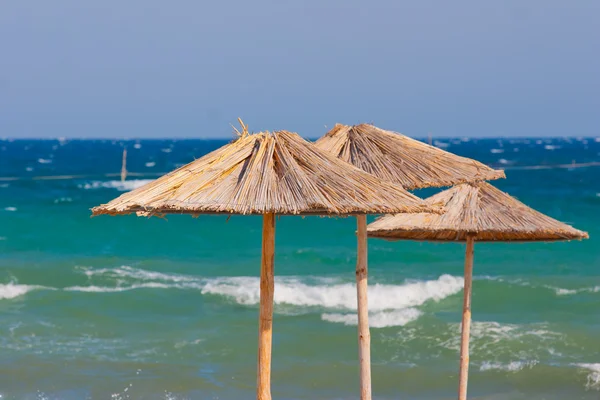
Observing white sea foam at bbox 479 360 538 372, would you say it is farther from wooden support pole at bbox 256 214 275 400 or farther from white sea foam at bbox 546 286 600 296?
wooden support pole at bbox 256 214 275 400

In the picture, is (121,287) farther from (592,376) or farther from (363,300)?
(363,300)

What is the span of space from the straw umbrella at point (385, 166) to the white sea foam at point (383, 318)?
7.47m

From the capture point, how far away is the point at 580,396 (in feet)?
33.4

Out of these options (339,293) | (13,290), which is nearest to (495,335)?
(339,293)

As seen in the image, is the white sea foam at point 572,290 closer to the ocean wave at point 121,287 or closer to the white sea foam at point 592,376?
the white sea foam at point 592,376

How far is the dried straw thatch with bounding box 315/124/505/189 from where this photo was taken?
6.43 metres

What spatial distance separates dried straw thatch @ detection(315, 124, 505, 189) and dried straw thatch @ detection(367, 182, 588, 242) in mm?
424

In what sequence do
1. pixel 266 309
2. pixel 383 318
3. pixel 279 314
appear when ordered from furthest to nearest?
pixel 279 314, pixel 383 318, pixel 266 309

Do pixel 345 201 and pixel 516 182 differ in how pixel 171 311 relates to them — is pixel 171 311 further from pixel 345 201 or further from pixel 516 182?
pixel 516 182

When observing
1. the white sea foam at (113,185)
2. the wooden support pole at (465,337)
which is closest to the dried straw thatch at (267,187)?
the wooden support pole at (465,337)

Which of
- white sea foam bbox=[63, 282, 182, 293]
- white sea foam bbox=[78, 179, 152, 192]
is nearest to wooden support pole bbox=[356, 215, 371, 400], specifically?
white sea foam bbox=[63, 282, 182, 293]

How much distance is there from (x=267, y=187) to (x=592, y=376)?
23.2ft

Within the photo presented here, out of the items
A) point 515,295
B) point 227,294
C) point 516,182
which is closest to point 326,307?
point 227,294

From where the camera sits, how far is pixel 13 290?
16.2 metres
